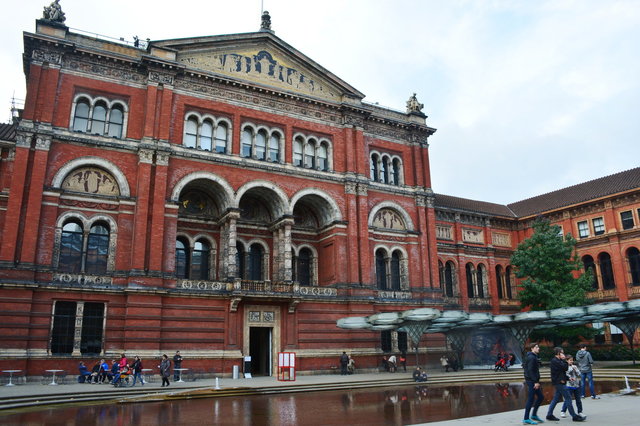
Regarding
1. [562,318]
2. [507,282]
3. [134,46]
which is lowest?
[562,318]

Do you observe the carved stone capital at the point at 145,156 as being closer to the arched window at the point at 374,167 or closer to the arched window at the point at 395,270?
the arched window at the point at 374,167

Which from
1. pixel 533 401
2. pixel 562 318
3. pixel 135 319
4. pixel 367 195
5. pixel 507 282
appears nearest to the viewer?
pixel 533 401

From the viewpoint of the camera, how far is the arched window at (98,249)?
2905 cm

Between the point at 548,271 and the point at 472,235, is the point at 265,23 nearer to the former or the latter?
the point at 472,235

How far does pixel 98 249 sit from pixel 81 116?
8.02 m

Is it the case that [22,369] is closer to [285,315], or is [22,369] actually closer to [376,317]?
[285,315]

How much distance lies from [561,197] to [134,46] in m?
41.8

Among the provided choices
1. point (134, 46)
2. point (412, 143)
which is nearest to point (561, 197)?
point (412, 143)

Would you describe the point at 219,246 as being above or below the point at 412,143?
below

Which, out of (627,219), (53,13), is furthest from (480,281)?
(53,13)

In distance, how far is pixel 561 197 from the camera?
5116cm

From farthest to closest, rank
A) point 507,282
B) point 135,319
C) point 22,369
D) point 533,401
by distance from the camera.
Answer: point 507,282 → point 135,319 → point 22,369 → point 533,401

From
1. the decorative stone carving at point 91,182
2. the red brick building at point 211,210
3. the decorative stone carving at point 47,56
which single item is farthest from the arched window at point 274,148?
the decorative stone carving at point 47,56

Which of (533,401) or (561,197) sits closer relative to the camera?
(533,401)
